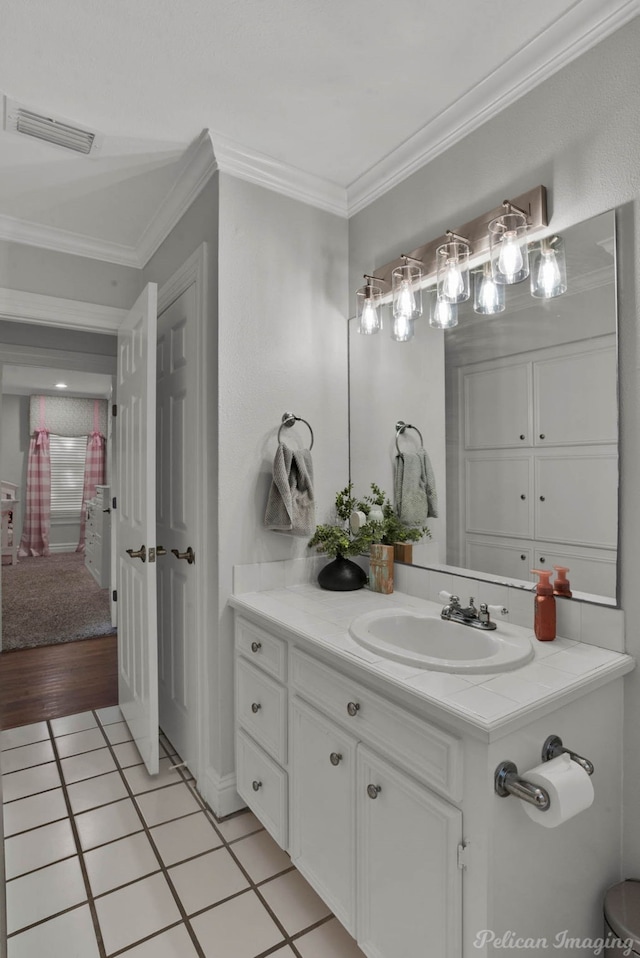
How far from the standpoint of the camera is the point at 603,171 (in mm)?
1385

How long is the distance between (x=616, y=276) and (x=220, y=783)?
211cm

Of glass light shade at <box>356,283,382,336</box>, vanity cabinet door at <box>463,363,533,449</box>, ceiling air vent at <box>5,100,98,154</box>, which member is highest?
ceiling air vent at <box>5,100,98,154</box>

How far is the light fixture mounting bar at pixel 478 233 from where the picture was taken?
1516 mm

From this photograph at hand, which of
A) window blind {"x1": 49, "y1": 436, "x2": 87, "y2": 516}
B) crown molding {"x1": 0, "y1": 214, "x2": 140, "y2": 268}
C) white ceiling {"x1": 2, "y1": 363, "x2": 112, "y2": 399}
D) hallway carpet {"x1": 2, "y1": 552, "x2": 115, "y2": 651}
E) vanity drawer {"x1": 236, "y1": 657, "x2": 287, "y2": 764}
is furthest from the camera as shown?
window blind {"x1": 49, "y1": 436, "x2": 87, "y2": 516}

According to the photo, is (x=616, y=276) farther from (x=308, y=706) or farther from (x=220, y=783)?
(x=220, y=783)

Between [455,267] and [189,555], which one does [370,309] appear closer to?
[455,267]

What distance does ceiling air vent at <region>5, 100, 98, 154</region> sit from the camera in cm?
177

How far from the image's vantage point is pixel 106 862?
1.73m

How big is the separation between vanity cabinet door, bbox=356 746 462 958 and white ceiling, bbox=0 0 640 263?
1.93 meters

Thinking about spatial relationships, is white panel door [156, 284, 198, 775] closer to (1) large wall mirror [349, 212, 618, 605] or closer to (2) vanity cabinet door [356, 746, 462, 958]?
(1) large wall mirror [349, 212, 618, 605]

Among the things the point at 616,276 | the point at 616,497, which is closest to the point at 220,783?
the point at 616,497

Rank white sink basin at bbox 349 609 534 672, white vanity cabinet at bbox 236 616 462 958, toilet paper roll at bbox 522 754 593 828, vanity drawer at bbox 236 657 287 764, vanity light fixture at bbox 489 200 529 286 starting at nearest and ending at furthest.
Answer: toilet paper roll at bbox 522 754 593 828, white vanity cabinet at bbox 236 616 462 958, white sink basin at bbox 349 609 534 672, vanity light fixture at bbox 489 200 529 286, vanity drawer at bbox 236 657 287 764

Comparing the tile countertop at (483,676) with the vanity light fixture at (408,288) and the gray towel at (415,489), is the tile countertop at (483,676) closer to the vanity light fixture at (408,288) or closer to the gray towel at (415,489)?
the gray towel at (415,489)
